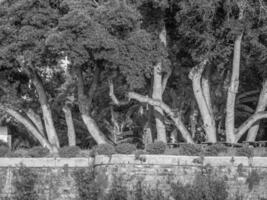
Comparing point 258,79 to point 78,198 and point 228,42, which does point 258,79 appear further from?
point 78,198

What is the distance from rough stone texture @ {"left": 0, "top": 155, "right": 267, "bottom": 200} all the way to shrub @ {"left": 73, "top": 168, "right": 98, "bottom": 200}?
247mm

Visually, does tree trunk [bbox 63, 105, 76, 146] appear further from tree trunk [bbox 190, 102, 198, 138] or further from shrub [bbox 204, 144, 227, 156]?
shrub [bbox 204, 144, 227, 156]

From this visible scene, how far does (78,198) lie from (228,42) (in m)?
11.2

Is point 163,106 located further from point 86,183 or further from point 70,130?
point 86,183

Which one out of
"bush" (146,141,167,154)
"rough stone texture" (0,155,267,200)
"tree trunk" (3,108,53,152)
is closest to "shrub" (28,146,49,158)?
"rough stone texture" (0,155,267,200)

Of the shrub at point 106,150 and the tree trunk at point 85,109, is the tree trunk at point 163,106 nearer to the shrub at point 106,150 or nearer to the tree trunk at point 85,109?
the tree trunk at point 85,109

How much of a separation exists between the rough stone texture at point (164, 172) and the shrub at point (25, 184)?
1.07 ft

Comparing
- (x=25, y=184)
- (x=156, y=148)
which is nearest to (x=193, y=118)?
(x=156, y=148)

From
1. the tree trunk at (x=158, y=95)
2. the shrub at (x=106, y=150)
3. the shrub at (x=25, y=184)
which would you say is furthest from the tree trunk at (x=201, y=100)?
the shrub at (x=25, y=184)

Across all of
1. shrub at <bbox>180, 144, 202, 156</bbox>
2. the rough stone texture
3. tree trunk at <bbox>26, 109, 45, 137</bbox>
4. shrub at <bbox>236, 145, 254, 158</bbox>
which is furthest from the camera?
tree trunk at <bbox>26, 109, 45, 137</bbox>

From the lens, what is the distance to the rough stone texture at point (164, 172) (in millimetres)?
29875

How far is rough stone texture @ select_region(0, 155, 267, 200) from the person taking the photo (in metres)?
29.9

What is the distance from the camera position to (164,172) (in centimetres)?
3031

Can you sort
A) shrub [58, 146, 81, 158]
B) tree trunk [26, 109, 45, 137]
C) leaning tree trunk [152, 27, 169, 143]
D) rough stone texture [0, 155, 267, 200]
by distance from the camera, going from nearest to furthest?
1. rough stone texture [0, 155, 267, 200]
2. shrub [58, 146, 81, 158]
3. leaning tree trunk [152, 27, 169, 143]
4. tree trunk [26, 109, 45, 137]
